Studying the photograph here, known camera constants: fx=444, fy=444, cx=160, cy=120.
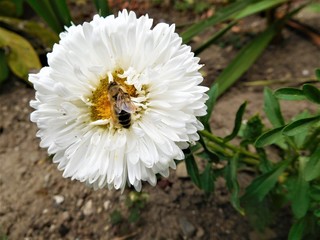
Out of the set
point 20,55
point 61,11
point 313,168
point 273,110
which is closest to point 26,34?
point 20,55

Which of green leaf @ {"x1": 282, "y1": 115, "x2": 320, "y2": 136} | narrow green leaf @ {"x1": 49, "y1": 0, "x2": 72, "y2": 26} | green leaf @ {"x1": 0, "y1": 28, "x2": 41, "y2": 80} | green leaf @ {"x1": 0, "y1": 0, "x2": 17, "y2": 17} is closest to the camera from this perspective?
green leaf @ {"x1": 282, "y1": 115, "x2": 320, "y2": 136}

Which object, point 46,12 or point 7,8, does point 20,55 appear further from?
point 7,8

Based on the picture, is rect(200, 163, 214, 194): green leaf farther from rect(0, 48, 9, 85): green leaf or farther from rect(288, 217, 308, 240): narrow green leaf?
rect(0, 48, 9, 85): green leaf

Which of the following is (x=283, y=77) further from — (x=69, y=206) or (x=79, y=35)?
(x=79, y=35)

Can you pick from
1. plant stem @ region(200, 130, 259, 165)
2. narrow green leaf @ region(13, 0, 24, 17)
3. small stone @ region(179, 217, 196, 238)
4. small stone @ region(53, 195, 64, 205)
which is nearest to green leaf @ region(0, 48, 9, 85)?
narrow green leaf @ region(13, 0, 24, 17)

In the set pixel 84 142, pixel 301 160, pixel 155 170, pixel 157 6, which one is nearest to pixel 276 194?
pixel 301 160

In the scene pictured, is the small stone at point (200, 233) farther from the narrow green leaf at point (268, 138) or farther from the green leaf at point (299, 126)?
the green leaf at point (299, 126)
